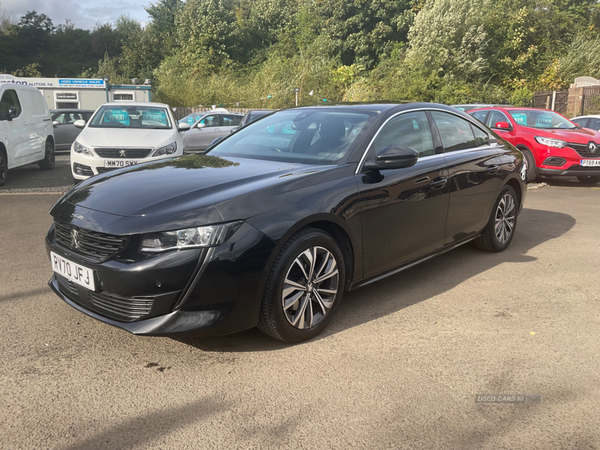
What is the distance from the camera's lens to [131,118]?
1002 centimetres

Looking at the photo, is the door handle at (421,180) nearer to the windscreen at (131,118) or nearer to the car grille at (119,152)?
the car grille at (119,152)

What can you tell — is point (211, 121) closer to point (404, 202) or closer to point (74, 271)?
point (404, 202)

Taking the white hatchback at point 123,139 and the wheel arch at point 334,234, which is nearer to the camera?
the wheel arch at point 334,234

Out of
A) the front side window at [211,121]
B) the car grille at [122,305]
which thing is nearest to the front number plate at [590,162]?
the car grille at [122,305]

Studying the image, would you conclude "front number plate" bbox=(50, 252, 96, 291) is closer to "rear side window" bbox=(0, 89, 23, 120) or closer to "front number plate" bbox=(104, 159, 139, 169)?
"front number plate" bbox=(104, 159, 139, 169)

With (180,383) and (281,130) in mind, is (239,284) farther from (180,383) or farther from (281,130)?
(281,130)

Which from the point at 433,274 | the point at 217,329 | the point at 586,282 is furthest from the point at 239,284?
the point at 586,282

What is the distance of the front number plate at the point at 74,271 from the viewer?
3.08 meters

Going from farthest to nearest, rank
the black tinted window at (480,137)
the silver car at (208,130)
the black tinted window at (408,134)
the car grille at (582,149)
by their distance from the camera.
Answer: the silver car at (208,130), the car grille at (582,149), the black tinted window at (480,137), the black tinted window at (408,134)

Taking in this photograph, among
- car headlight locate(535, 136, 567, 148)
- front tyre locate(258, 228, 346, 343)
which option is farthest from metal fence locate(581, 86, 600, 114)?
front tyre locate(258, 228, 346, 343)

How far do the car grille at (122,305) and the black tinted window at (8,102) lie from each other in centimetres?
858

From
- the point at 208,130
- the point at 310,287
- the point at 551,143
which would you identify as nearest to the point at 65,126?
the point at 208,130

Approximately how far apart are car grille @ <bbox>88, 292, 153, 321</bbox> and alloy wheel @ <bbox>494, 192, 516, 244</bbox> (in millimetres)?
3876

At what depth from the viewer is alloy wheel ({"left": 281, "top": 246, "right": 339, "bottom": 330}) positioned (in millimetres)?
3291
